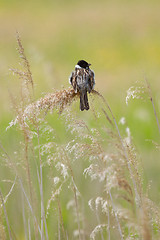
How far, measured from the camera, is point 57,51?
983 inches

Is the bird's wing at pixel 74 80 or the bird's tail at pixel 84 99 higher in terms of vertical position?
the bird's wing at pixel 74 80

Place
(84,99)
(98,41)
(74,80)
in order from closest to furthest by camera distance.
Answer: (84,99), (74,80), (98,41)

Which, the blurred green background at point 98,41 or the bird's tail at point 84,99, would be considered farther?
the blurred green background at point 98,41

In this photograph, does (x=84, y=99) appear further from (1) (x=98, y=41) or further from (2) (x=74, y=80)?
(1) (x=98, y=41)

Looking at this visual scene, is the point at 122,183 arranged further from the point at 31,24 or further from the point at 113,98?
the point at 31,24

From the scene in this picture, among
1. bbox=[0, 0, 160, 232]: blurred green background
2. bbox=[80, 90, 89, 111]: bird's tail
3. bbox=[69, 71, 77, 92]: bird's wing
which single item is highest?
bbox=[0, 0, 160, 232]: blurred green background

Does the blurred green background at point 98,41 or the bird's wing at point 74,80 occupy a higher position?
the blurred green background at point 98,41

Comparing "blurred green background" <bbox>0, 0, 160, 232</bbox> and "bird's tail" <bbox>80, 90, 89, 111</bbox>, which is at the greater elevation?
"blurred green background" <bbox>0, 0, 160, 232</bbox>

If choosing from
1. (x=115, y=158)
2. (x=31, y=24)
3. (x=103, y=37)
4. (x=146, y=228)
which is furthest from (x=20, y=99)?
(x=31, y=24)

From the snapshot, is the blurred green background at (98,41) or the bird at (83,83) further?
the blurred green background at (98,41)

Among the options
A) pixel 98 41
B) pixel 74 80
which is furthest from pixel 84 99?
pixel 98 41

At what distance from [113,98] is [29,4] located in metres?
26.0

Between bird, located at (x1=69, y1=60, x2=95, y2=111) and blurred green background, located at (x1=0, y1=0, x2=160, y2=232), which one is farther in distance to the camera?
blurred green background, located at (x1=0, y1=0, x2=160, y2=232)

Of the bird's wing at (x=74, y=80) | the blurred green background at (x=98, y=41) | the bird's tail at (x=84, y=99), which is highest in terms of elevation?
the blurred green background at (x=98, y=41)
